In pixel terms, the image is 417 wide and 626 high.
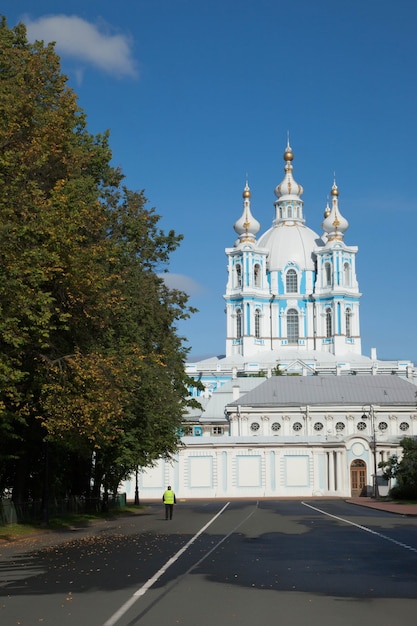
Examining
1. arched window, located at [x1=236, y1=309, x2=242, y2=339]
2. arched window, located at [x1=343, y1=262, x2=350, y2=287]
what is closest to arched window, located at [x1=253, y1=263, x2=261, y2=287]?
arched window, located at [x1=236, y1=309, x2=242, y2=339]

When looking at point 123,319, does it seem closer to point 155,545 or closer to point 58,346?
point 58,346

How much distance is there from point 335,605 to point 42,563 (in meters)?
8.17

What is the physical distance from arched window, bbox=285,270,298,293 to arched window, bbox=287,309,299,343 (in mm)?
3806

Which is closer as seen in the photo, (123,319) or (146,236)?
(123,319)

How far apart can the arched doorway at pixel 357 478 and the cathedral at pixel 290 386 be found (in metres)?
0.09

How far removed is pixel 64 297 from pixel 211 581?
45.6 feet

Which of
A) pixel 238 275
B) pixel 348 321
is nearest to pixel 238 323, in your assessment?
pixel 238 275

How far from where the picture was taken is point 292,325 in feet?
503

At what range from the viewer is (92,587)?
1469 cm

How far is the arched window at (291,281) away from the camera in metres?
155

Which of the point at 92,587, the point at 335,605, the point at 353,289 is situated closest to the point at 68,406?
the point at 92,587

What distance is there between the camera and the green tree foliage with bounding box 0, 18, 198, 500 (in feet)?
82.4

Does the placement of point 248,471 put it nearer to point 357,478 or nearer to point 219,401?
point 357,478

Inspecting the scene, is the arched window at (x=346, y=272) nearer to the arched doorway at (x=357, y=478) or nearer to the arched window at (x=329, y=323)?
the arched window at (x=329, y=323)
